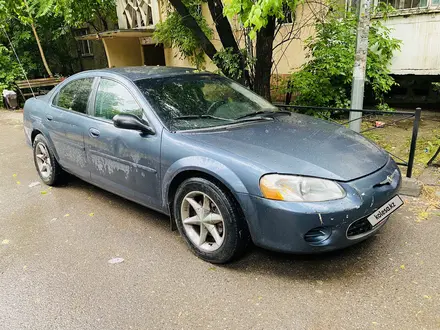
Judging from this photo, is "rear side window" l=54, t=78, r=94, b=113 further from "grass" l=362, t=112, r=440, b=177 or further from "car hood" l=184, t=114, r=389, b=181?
"grass" l=362, t=112, r=440, b=177

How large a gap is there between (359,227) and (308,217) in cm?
47

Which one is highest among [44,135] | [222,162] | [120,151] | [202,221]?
[222,162]

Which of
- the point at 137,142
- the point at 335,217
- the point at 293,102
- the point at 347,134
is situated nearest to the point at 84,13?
the point at 293,102

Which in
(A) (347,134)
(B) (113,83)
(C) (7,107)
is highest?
(B) (113,83)

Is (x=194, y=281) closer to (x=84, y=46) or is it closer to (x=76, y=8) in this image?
(x=76, y=8)

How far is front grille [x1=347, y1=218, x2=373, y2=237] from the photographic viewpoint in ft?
8.71

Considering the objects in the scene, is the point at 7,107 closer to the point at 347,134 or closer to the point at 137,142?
the point at 137,142

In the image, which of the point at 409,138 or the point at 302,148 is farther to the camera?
the point at 409,138

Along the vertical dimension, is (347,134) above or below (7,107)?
above

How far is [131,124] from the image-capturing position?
327 cm

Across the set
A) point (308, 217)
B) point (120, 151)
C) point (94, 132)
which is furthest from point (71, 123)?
point (308, 217)

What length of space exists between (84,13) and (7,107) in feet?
16.2

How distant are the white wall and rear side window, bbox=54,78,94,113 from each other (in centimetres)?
652

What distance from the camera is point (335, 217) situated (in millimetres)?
2539
